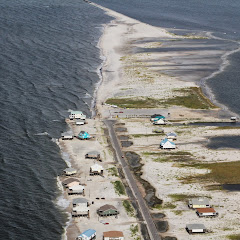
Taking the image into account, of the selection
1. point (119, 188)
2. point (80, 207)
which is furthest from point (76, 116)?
point (80, 207)

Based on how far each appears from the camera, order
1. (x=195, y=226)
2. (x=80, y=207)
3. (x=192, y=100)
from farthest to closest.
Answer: (x=192, y=100), (x=80, y=207), (x=195, y=226)

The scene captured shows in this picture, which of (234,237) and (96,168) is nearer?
(234,237)

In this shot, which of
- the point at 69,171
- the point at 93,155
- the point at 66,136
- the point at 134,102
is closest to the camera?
the point at 69,171

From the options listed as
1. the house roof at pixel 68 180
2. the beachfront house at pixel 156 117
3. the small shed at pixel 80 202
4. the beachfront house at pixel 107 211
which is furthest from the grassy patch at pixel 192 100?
the beachfront house at pixel 107 211

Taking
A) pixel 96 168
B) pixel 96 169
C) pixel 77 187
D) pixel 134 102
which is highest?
pixel 134 102

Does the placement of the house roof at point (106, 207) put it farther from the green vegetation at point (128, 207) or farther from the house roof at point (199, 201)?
the house roof at point (199, 201)

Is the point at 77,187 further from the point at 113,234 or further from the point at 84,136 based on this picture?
the point at 84,136

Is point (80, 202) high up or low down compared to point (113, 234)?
up
